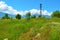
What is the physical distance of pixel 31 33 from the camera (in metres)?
24.2

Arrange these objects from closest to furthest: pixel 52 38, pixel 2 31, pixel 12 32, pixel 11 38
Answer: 1. pixel 52 38
2. pixel 11 38
3. pixel 12 32
4. pixel 2 31

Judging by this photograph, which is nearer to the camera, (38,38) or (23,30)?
(38,38)

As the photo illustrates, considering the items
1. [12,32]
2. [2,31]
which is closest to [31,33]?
[12,32]

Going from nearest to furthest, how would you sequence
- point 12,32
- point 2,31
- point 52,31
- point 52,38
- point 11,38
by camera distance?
point 52,38
point 52,31
point 11,38
point 12,32
point 2,31

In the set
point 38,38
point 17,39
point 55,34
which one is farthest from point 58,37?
point 17,39

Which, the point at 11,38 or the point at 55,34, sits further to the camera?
the point at 11,38

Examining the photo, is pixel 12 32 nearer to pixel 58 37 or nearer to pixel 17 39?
pixel 17 39

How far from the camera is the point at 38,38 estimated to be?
2281 cm

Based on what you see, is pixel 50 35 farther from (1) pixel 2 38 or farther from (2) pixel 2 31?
(2) pixel 2 31

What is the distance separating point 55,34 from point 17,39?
476 centimetres

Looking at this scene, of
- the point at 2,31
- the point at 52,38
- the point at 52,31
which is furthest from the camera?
the point at 2,31

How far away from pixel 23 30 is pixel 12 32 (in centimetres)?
153

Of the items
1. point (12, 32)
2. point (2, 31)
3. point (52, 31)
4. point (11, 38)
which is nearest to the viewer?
point (52, 31)

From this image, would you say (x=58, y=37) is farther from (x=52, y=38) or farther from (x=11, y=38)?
(x=11, y=38)
